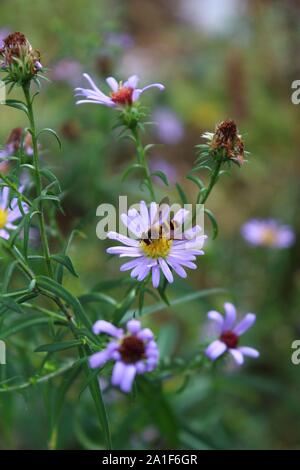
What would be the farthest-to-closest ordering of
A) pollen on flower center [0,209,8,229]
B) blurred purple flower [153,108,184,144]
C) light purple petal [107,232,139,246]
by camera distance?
1. blurred purple flower [153,108,184,144]
2. pollen on flower center [0,209,8,229]
3. light purple petal [107,232,139,246]

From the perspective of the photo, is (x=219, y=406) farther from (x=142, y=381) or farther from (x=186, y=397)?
(x=142, y=381)

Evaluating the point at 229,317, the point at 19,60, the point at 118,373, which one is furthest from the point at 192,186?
the point at 118,373

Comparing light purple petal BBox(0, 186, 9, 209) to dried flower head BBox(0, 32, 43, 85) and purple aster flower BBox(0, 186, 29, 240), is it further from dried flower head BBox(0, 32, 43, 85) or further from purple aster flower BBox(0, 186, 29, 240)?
dried flower head BBox(0, 32, 43, 85)

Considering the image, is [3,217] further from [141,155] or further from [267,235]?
[267,235]

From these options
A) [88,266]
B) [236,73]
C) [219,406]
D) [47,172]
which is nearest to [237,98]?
[236,73]

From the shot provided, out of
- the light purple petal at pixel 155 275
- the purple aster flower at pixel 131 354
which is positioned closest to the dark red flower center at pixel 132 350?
the purple aster flower at pixel 131 354

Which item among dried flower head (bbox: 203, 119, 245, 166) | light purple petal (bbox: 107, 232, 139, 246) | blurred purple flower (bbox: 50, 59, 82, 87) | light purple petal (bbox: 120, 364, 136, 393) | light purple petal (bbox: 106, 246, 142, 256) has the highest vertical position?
blurred purple flower (bbox: 50, 59, 82, 87)

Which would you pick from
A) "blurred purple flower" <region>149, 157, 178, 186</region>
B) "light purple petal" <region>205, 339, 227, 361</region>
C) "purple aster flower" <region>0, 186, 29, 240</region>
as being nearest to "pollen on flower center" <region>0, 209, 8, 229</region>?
"purple aster flower" <region>0, 186, 29, 240</region>
